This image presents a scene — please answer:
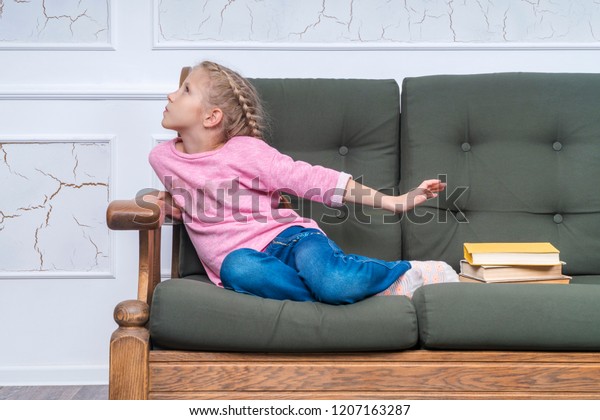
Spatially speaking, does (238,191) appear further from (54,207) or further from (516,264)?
(54,207)

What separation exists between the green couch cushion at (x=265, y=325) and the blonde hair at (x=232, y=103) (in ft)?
1.89

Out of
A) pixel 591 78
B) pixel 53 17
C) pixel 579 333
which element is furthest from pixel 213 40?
pixel 579 333

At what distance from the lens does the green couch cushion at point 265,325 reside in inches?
52.3

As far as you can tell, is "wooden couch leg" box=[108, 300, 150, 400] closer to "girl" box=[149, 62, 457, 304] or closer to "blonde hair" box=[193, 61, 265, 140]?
"girl" box=[149, 62, 457, 304]

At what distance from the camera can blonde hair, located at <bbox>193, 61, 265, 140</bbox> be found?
71.0 inches

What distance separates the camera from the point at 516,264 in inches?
62.0

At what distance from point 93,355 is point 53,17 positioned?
1.05 m

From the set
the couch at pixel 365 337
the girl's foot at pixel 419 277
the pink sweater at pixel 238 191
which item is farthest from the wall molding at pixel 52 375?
the girl's foot at pixel 419 277

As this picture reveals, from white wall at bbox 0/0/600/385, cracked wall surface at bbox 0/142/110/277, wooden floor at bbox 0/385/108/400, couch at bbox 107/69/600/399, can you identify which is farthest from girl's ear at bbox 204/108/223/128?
wooden floor at bbox 0/385/108/400

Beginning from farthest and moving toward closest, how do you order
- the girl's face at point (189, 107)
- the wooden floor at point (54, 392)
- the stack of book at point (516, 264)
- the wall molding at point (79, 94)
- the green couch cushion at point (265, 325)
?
1. the wall molding at point (79, 94)
2. the wooden floor at point (54, 392)
3. the girl's face at point (189, 107)
4. the stack of book at point (516, 264)
5. the green couch cushion at point (265, 325)

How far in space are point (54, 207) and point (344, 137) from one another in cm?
94

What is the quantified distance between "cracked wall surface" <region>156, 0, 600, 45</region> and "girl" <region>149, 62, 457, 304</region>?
16.9 inches

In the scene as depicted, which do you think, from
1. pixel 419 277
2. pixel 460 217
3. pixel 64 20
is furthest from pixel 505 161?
pixel 64 20

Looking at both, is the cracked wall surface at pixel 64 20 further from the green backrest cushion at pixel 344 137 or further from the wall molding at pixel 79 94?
the green backrest cushion at pixel 344 137
